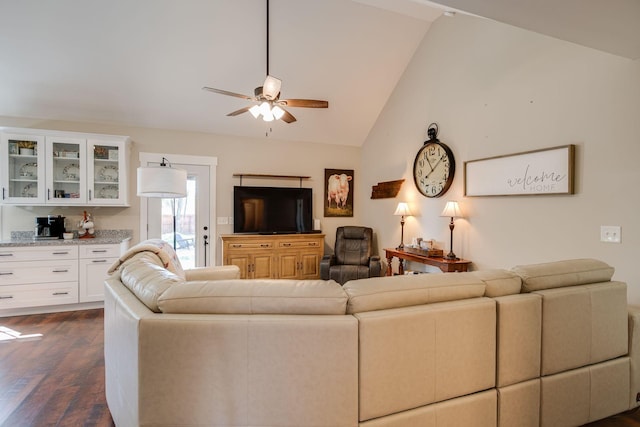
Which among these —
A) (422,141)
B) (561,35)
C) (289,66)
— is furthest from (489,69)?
(289,66)

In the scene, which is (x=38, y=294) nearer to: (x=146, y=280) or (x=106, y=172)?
(x=106, y=172)

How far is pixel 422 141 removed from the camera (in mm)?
4355

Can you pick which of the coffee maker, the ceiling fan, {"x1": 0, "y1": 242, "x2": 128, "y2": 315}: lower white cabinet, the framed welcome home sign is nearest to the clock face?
the framed welcome home sign

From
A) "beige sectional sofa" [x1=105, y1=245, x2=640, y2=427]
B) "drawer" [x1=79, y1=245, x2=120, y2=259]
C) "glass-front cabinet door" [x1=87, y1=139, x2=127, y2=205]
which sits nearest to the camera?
"beige sectional sofa" [x1=105, y1=245, x2=640, y2=427]

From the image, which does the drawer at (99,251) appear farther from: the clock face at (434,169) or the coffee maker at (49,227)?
the clock face at (434,169)

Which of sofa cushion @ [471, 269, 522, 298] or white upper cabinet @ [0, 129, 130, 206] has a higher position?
white upper cabinet @ [0, 129, 130, 206]

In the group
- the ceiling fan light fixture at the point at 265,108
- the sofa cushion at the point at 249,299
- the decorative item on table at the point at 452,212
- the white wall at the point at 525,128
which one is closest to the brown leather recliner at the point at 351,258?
the white wall at the point at 525,128

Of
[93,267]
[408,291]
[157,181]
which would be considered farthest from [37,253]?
[408,291]

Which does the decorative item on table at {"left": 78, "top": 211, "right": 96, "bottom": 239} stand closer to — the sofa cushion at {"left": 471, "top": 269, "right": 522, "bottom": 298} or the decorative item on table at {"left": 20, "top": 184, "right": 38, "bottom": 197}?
the decorative item on table at {"left": 20, "top": 184, "right": 38, "bottom": 197}

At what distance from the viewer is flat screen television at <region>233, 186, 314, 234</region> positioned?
5.14 meters

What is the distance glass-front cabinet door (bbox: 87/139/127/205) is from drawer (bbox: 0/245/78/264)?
0.69 m

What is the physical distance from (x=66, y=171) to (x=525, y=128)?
18.1 ft

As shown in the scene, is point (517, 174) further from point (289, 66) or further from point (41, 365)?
point (41, 365)

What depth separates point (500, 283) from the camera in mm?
1702
